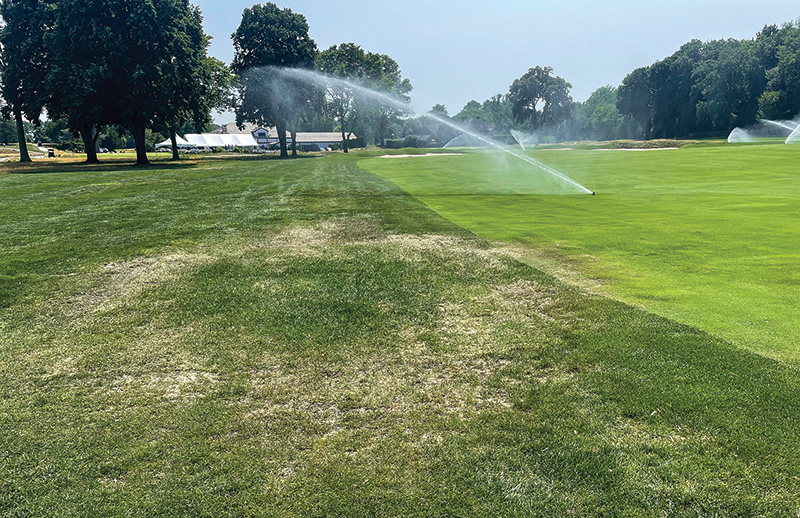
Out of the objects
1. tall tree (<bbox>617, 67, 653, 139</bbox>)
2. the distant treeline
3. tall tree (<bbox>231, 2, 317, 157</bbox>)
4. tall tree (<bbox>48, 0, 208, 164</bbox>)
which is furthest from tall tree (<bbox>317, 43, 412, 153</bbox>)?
tall tree (<bbox>617, 67, 653, 139</bbox>)

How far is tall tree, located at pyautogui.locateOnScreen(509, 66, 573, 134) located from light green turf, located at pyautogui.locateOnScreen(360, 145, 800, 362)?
10546cm

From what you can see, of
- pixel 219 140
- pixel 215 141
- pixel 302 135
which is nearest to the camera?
pixel 215 141

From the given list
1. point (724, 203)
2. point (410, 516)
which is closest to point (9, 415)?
point (410, 516)

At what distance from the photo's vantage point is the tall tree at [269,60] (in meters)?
63.7

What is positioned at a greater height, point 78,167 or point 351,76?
point 351,76

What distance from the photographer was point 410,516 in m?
2.77

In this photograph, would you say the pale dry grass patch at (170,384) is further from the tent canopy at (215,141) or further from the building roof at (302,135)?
the building roof at (302,135)

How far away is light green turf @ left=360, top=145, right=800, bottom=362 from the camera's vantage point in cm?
571

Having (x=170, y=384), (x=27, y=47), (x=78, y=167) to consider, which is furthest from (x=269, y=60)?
(x=170, y=384)

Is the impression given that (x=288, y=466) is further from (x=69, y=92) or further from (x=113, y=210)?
(x=69, y=92)

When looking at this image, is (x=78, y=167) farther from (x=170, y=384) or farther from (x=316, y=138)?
(x=316, y=138)

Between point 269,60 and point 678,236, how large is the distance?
2536 inches

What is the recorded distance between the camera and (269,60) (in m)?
63.1

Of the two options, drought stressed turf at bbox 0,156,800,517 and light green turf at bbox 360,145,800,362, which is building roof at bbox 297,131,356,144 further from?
drought stressed turf at bbox 0,156,800,517
